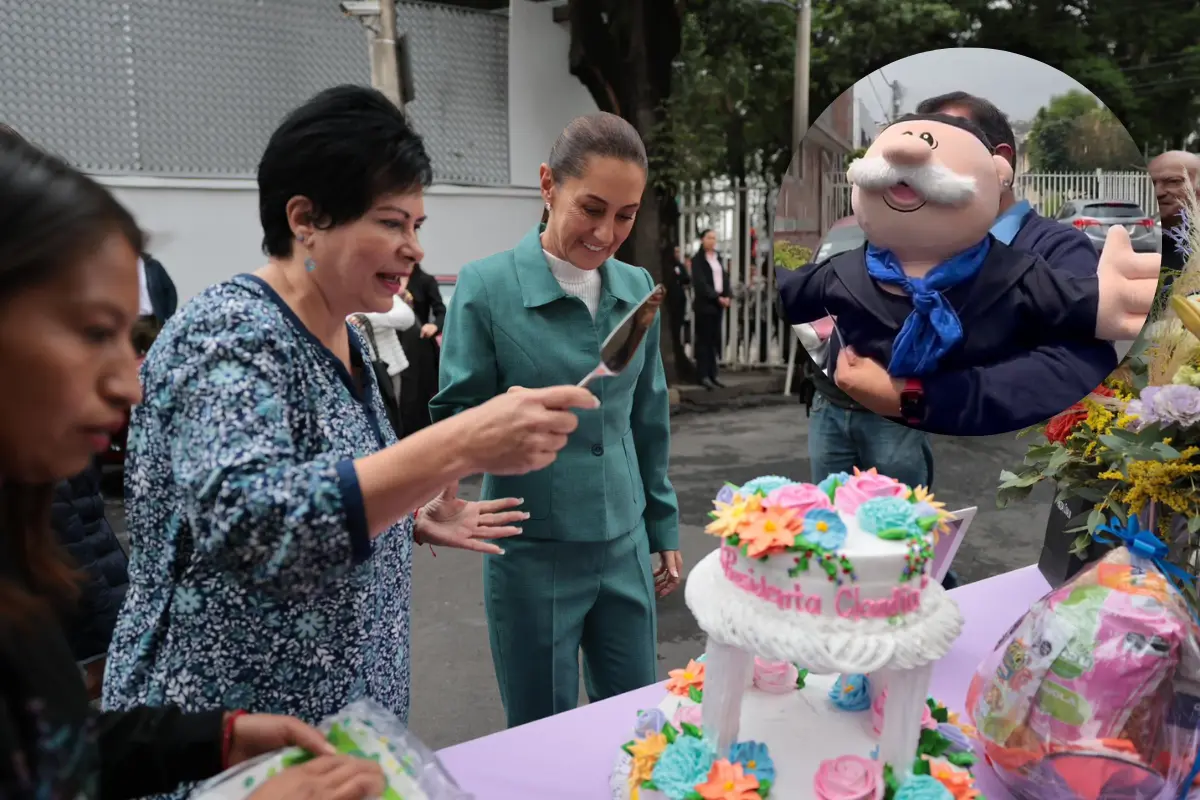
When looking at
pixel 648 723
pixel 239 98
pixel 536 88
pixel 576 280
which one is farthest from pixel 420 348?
pixel 648 723

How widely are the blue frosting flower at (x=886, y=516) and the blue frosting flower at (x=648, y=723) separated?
0.39 meters

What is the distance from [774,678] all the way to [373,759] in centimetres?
56

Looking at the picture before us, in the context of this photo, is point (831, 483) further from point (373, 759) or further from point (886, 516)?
point (373, 759)

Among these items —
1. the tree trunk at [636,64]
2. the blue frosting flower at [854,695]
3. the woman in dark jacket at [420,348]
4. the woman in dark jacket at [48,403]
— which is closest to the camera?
the woman in dark jacket at [48,403]

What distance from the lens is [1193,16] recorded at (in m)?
7.45

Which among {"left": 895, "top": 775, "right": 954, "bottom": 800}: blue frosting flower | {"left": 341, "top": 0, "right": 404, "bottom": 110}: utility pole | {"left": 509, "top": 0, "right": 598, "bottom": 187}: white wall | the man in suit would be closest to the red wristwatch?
{"left": 895, "top": 775, "right": 954, "bottom": 800}: blue frosting flower

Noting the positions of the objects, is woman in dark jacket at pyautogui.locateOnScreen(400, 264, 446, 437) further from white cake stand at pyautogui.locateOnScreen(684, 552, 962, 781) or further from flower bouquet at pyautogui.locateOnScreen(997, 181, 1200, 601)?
white cake stand at pyautogui.locateOnScreen(684, 552, 962, 781)

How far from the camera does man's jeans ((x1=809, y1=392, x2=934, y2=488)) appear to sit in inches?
73.4

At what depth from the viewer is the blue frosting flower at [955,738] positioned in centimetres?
116

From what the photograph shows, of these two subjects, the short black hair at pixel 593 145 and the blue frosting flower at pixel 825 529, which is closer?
the blue frosting flower at pixel 825 529

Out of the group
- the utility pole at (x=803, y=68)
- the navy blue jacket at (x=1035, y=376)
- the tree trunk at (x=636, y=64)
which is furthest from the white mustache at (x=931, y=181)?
the tree trunk at (x=636, y=64)

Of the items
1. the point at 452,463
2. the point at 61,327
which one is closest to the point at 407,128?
the point at 452,463

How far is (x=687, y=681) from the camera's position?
1.29m

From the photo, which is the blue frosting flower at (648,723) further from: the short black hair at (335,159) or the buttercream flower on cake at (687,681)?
the short black hair at (335,159)
